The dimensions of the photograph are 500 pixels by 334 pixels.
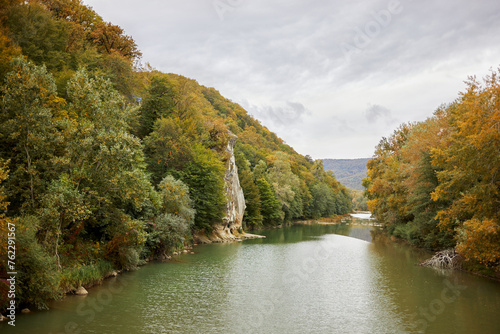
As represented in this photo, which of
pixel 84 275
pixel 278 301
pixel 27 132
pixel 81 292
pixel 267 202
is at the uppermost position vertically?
pixel 27 132

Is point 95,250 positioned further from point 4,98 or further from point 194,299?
point 4,98

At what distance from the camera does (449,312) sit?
62.6 ft

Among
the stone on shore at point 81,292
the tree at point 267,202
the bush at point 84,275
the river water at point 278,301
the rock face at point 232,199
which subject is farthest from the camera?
the tree at point 267,202

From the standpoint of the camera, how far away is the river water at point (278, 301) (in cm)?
1641

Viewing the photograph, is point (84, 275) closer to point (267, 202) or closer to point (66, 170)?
point (66, 170)

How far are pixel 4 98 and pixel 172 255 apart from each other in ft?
70.3

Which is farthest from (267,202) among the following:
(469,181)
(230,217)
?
(469,181)

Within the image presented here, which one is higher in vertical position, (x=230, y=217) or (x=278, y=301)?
(x=230, y=217)

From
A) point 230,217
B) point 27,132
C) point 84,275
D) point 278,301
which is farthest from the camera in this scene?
point 230,217

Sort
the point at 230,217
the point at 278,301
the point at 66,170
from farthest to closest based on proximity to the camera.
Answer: the point at 230,217 < the point at 66,170 < the point at 278,301

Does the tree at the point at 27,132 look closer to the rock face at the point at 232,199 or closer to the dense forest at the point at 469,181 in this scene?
the dense forest at the point at 469,181

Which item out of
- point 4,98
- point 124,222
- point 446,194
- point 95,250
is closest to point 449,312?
point 446,194

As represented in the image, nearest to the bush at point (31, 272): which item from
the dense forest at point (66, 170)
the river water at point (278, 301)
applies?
the dense forest at point (66, 170)

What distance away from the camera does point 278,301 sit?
21141 millimetres
